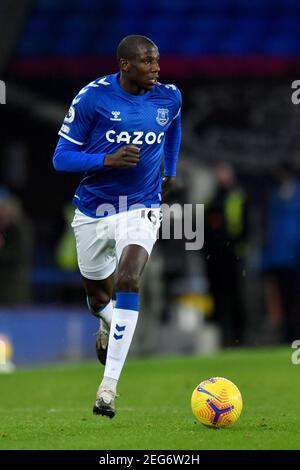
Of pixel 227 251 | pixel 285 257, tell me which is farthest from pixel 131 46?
pixel 285 257

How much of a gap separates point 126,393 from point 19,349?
14.3 feet

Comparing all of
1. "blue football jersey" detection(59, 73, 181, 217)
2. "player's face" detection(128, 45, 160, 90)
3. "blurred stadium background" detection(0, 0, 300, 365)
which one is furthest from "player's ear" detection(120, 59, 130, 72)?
"blurred stadium background" detection(0, 0, 300, 365)

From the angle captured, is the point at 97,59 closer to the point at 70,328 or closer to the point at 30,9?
the point at 30,9

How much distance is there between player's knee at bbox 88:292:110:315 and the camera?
1011 centimetres

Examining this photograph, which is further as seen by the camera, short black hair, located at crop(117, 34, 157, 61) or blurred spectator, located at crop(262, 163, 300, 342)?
blurred spectator, located at crop(262, 163, 300, 342)

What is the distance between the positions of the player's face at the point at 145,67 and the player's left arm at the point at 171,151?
0.76 meters

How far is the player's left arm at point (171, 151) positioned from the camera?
9841 mm

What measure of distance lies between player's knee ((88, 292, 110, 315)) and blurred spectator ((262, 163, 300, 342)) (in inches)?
333

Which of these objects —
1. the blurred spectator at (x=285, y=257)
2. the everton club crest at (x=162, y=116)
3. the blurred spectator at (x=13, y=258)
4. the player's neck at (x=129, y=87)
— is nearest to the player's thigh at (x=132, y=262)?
the everton club crest at (x=162, y=116)

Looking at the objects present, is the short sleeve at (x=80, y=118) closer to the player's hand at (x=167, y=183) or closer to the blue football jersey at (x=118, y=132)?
the blue football jersey at (x=118, y=132)

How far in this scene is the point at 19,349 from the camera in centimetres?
1617

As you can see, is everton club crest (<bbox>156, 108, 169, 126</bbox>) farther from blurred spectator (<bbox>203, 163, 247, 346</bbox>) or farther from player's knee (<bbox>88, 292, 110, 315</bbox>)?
blurred spectator (<bbox>203, 163, 247, 346</bbox>)
